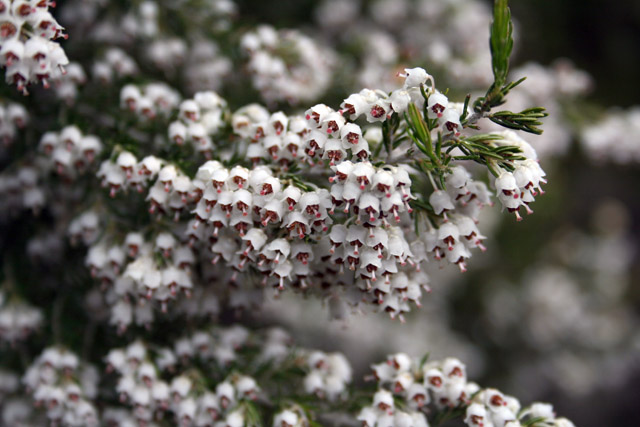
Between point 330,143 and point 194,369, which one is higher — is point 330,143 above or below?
above

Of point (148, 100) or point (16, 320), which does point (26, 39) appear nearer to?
point (148, 100)

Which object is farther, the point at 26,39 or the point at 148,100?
the point at 148,100

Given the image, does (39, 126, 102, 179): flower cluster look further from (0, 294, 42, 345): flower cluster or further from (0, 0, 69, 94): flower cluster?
(0, 294, 42, 345): flower cluster

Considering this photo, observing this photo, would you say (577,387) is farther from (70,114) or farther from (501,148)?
(70,114)

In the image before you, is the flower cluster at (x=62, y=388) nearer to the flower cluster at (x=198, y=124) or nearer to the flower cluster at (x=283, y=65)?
the flower cluster at (x=198, y=124)

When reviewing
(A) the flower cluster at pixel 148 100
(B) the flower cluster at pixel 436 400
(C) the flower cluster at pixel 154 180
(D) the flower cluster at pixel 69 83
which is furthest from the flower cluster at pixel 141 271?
(B) the flower cluster at pixel 436 400

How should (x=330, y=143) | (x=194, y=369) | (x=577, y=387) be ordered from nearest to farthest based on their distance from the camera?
1. (x=330, y=143)
2. (x=194, y=369)
3. (x=577, y=387)

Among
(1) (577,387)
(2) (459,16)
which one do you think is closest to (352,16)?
(2) (459,16)

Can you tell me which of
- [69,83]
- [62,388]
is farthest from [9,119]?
[62,388]
